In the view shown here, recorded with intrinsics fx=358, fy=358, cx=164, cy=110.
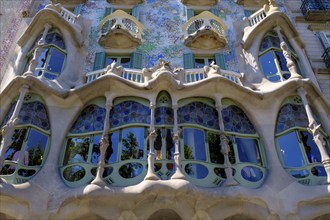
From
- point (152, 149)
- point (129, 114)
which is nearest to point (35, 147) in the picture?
point (129, 114)

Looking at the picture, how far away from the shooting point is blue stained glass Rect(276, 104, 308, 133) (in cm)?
1135

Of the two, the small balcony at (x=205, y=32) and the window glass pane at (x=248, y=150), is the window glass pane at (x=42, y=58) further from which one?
the window glass pane at (x=248, y=150)

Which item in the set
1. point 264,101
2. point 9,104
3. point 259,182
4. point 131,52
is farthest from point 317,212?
point 9,104

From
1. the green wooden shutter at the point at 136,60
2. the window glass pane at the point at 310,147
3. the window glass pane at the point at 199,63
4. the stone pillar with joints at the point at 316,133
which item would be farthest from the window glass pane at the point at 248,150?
the green wooden shutter at the point at 136,60

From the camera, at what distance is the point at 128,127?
1087 cm

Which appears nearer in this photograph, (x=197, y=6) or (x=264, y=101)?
(x=264, y=101)

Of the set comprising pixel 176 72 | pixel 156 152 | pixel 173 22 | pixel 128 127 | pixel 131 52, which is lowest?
pixel 156 152

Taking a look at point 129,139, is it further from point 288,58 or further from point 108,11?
point 108,11

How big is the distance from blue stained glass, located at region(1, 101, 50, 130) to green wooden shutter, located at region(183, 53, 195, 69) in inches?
214

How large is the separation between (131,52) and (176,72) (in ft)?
9.59

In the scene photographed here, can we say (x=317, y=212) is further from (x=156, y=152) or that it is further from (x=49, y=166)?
(x=49, y=166)

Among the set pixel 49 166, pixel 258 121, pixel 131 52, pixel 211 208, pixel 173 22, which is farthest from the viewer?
pixel 173 22

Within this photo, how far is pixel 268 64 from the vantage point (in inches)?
521

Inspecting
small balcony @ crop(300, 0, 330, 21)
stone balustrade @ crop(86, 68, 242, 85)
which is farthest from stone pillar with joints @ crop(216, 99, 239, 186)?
small balcony @ crop(300, 0, 330, 21)
